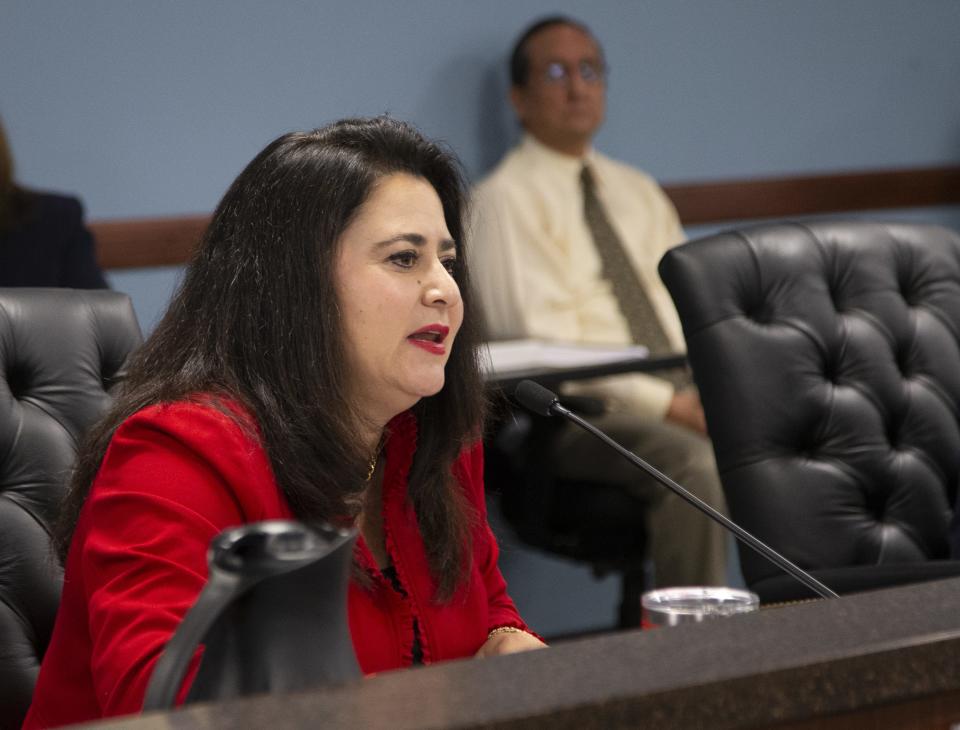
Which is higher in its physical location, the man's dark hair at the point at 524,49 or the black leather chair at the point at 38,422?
the man's dark hair at the point at 524,49

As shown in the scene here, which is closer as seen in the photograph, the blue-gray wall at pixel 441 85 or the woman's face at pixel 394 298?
the woman's face at pixel 394 298

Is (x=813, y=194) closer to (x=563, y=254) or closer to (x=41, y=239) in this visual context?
(x=563, y=254)

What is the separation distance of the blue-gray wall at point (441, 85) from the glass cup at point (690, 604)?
82.4 inches

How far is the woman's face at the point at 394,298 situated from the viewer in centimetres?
146

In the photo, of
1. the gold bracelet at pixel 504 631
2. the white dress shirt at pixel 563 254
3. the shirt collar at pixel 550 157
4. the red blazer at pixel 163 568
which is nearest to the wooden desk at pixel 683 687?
the red blazer at pixel 163 568

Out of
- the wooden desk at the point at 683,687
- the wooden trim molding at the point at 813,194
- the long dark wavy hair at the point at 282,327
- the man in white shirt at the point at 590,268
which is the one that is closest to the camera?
the wooden desk at the point at 683,687

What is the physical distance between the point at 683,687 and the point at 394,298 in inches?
33.6

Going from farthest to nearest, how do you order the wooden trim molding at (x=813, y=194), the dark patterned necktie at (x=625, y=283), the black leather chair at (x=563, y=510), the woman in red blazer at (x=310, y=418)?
1. the wooden trim molding at (x=813, y=194)
2. the dark patterned necktie at (x=625, y=283)
3. the black leather chair at (x=563, y=510)
4. the woman in red blazer at (x=310, y=418)

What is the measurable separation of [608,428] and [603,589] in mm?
835

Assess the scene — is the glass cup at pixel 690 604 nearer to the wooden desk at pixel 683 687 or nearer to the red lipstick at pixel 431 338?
the red lipstick at pixel 431 338

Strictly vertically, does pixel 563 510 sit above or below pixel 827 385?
below

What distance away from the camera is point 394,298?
1472mm

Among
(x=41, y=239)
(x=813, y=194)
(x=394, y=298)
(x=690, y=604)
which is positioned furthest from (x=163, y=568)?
(x=813, y=194)

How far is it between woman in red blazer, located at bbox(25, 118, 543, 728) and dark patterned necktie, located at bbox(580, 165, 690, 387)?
181cm
